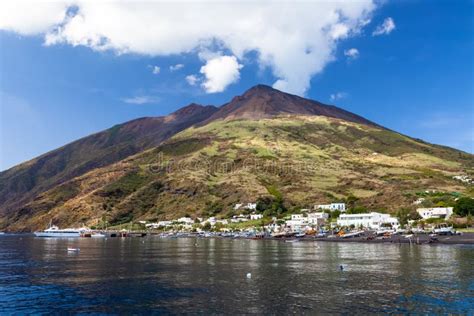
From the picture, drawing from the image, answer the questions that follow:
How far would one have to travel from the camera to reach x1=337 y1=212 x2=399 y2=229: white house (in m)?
179

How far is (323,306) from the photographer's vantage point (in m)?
40.5

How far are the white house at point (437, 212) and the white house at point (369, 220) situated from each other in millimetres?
13155

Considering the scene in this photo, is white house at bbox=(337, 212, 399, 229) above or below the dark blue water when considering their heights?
above

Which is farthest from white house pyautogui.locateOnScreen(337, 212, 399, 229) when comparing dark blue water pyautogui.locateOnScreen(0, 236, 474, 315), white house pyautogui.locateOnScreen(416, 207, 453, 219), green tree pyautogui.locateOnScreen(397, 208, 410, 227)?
dark blue water pyautogui.locateOnScreen(0, 236, 474, 315)

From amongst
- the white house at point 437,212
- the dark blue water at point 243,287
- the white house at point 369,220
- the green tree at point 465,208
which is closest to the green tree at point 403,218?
the white house at point 369,220

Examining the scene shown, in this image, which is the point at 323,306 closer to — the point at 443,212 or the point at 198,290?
the point at 198,290

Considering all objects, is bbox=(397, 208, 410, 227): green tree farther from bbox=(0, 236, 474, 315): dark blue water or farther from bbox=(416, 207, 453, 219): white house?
bbox=(0, 236, 474, 315): dark blue water

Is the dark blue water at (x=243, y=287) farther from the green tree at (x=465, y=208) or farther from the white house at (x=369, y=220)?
the white house at (x=369, y=220)

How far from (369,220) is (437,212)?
92.6 ft

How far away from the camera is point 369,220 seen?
184375mm

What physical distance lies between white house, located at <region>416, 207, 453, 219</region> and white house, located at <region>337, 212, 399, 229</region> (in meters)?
13.2

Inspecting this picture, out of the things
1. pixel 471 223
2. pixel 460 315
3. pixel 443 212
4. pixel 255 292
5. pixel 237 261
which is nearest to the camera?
pixel 460 315

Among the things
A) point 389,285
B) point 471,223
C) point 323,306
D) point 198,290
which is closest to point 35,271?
→ point 198,290

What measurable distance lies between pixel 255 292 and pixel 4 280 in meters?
38.4
